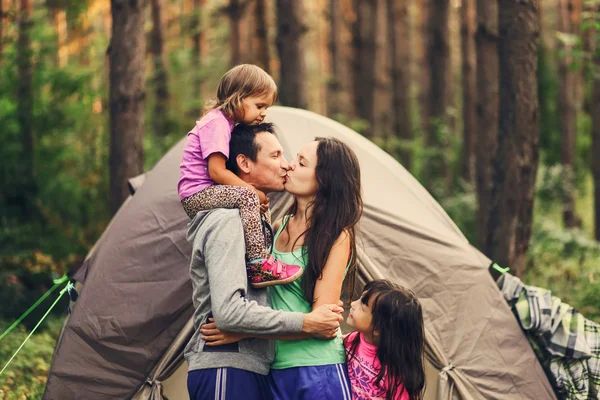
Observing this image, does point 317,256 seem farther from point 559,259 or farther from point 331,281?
point 559,259

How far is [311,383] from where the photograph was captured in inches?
127

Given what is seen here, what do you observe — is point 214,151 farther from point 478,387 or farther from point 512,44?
point 512,44

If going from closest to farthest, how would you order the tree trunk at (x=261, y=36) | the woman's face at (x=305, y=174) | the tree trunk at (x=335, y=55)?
1. the woman's face at (x=305, y=174)
2. the tree trunk at (x=261, y=36)
3. the tree trunk at (x=335, y=55)

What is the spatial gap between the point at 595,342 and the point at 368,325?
2339 mm

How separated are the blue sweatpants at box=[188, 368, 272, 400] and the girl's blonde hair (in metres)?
1.24

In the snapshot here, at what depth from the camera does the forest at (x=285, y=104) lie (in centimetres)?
683

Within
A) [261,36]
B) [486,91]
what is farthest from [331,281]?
[261,36]

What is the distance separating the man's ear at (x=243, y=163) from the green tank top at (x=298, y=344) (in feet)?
1.45

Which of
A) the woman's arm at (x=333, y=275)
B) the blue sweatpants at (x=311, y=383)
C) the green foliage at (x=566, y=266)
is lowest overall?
the green foliage at (x=566, y=266)

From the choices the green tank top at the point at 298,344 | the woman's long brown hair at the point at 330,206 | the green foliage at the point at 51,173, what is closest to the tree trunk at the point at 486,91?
the green foliage at the point at 51,173

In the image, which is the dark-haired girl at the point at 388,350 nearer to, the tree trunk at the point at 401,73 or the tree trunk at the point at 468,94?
the tree trunk at the point at 468,94

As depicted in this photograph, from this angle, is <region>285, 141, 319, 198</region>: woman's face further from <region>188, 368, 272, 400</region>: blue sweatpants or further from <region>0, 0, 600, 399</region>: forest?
<region>0, 0, 600, 399</region>: forest

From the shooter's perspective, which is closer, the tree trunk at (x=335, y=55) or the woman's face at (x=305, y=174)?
the woman's face at (x=305, y=174)

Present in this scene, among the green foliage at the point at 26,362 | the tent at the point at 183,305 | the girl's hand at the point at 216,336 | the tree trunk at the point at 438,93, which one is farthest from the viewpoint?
the tree trunk at the point at 438,93
